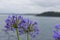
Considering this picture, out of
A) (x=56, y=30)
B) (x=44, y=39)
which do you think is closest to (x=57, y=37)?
(x=56, y=30)

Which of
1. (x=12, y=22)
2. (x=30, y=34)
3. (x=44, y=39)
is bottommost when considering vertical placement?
(x=44, y=39)

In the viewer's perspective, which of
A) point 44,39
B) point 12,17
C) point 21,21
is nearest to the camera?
point 21,21

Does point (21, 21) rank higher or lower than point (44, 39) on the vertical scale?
higher

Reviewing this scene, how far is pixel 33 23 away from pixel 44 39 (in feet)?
91.4

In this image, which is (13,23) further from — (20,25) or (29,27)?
(29,27)

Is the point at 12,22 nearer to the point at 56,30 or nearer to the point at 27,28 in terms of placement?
the point at 27,28

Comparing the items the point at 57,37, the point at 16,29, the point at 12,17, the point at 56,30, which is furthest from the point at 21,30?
the point at 57,37

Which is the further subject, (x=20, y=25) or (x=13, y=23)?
(x=13, y=23)

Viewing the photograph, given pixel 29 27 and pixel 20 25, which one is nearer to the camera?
pixel 20 25

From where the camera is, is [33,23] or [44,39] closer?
[33,23]

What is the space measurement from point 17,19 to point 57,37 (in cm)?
137

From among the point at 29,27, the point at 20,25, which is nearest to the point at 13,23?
the point at 20,25

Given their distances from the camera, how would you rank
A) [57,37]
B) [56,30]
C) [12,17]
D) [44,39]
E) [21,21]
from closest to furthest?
[57,37] → [56,30] → [21,21] → [12,17] → [44,39]

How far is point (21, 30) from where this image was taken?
363 cm
